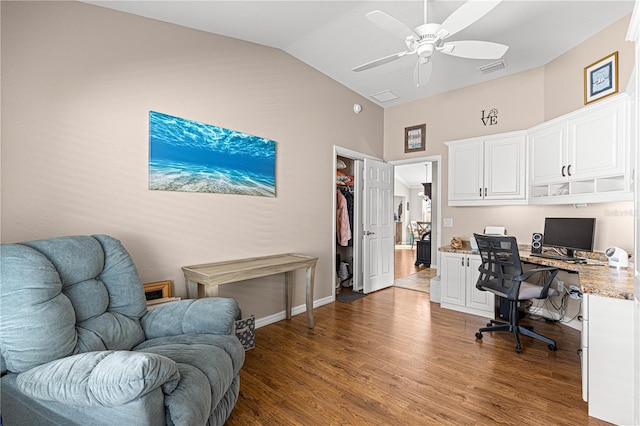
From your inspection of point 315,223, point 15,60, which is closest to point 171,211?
point 15,60

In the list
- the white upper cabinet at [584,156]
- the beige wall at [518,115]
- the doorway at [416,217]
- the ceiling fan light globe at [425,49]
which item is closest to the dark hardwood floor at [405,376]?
the beige wall at [518,115]

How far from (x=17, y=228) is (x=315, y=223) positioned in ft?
9.00

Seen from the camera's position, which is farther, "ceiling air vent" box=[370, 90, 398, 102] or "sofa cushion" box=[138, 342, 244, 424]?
"ceiling air vent" box=[370, 90, 398, 102]

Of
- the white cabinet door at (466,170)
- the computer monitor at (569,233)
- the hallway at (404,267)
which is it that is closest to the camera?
the computer monitor at (569,233)

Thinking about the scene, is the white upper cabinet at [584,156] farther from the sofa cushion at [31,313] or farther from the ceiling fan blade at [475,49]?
the sofa cushion at [31,313]

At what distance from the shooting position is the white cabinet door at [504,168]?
3.55m

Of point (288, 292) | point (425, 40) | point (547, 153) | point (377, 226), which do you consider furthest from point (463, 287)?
point (425, 40)

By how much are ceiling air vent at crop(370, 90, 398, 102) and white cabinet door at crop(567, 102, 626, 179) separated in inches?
93.7

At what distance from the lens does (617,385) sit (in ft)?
5.66

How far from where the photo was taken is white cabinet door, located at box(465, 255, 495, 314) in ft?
11.4

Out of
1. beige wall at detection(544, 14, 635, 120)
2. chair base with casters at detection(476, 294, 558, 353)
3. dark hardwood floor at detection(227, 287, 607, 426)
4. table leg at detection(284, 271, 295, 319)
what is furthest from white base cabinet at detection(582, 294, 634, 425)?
table leg at detection(284, 271, 295, 319)

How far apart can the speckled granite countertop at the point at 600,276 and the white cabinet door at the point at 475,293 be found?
538 millimetres

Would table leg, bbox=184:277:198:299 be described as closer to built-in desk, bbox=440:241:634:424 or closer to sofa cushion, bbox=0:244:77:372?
sofa cushion, bbox=0:244:77:372

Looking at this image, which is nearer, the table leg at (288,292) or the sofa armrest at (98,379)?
the sofa armrest at (98,379)
